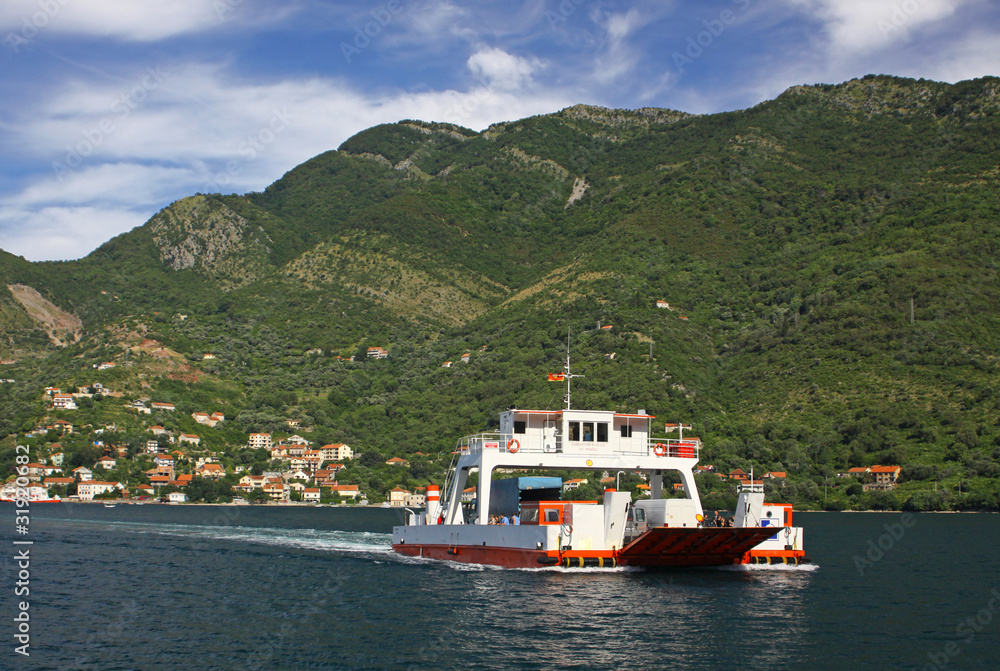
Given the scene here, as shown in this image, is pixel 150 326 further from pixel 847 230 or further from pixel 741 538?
pixel 741 538

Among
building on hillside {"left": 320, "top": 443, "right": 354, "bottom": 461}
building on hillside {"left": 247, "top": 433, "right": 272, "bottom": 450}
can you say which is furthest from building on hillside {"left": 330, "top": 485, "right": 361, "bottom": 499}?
building on hillside {"left": 247, "top": 433, "right": 272, "bottom": 450}

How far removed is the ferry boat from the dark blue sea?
95 centimetres

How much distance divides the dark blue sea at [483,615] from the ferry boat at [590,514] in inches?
37.4

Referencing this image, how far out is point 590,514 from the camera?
3666 cm

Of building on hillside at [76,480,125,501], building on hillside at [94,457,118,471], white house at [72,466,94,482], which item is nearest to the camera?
building on hillside at [76,480,125,501]

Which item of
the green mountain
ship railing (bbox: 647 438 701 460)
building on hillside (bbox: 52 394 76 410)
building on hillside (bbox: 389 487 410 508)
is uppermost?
the green mountain

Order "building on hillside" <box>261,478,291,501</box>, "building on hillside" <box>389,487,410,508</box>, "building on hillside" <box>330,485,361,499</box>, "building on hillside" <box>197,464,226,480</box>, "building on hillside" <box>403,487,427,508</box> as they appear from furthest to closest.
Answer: "building on hillside" <box>197,464,226,480</box>, "building on hillside" <box>261,478,291,501</box>, "building on hillside" <box>330,485,361,499</box>, "building on hillside" <box>389,487,410,508</box>, "building on hillside" <box>403,487,427,508</box>

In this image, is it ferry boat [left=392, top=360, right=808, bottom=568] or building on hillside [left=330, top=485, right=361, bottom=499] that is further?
building on hillside [left=330, top=485, right=361, bottom=499]

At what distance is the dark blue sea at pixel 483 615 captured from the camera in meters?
24.5

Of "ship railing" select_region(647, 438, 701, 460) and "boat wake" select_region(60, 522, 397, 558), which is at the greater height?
"ship railing" select_region(647, 438, 701, 460)

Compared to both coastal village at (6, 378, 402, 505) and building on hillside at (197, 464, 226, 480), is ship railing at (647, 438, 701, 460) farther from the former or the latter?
building on hillside at (197, 464, 226, 480)

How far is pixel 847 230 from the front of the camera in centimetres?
16725

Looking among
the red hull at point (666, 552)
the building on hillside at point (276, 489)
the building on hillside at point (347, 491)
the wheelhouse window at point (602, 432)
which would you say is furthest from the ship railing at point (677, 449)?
the building on hillside at point (276, 489)

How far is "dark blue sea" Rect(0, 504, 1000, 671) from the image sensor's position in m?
24.5
